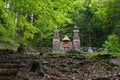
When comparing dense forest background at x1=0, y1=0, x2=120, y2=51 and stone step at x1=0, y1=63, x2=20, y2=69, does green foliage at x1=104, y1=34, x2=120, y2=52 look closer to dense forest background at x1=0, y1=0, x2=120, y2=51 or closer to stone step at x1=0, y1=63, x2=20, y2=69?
dense forest background at x1=0, y1=0, x2=120, y2=51

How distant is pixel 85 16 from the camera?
51469mm

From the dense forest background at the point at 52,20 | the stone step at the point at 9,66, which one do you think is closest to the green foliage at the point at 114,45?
the dense forest background at the point at 52,20

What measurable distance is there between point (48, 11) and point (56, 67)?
13.6ft

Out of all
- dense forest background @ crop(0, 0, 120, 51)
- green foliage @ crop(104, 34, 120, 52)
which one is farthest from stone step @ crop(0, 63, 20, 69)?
green foliage @ crop(104, 34, 120, 52)

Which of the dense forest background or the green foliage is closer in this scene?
the dense forest background

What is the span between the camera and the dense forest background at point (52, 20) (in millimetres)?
16031

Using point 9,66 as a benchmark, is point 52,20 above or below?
above

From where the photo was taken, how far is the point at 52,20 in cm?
1712

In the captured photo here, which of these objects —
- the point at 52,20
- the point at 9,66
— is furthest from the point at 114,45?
the point at 9,66

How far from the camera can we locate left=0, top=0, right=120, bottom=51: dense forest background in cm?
1603

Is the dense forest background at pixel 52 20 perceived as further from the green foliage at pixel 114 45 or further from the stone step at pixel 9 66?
the stone step at pixel 9 66

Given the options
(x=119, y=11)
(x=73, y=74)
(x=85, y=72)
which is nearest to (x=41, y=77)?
(x=73, y=74)

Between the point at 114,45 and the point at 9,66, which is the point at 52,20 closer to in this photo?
the point at 9,66

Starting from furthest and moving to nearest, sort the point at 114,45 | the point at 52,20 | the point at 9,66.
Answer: the point at 114,45, the point at 52,20, the point at 9,66
